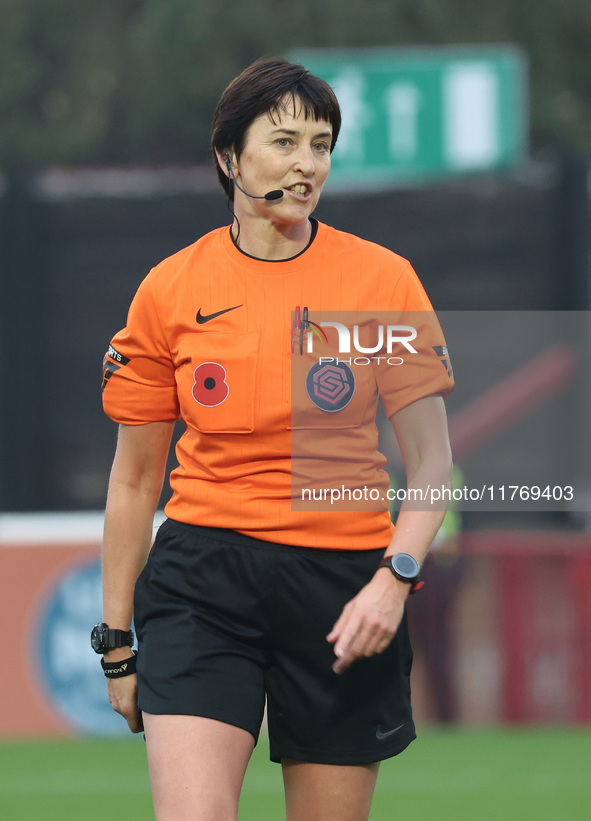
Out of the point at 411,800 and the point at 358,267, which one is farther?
the point at 411,800

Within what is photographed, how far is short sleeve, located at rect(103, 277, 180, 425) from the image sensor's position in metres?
3.15

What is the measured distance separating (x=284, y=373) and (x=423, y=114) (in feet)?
23.7

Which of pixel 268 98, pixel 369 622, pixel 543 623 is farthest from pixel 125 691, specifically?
pixel 543 623

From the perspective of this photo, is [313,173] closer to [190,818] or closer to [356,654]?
[356,654]

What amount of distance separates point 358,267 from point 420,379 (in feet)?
0.91

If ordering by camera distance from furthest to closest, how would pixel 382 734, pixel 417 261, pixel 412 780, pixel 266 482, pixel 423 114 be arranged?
pixel 417 261
pixel 423 114
pixel 412 780
pixel 382 734
pixel 266 482

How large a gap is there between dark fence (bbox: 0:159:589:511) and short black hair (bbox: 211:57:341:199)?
692cm

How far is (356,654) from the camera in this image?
9.19ft

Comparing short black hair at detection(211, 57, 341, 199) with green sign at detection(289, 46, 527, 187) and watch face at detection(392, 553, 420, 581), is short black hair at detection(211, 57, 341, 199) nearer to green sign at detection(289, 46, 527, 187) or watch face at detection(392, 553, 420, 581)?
watch face at detection(392, 553, 420, 581)

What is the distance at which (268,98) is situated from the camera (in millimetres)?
3059

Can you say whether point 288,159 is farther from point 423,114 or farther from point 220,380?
point 423,114

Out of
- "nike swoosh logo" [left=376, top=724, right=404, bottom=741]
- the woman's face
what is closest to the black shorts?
"nike swoosh logo" [left=376, top=724, right=404, bottom=741]

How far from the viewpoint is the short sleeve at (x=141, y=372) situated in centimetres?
315

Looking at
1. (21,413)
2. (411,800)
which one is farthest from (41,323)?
(411,800)
